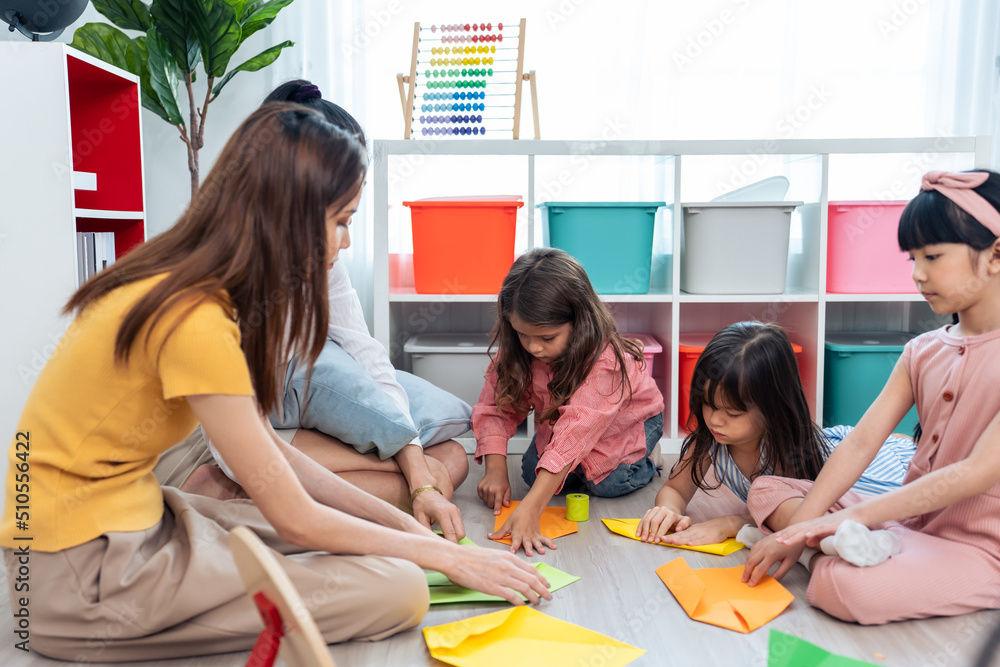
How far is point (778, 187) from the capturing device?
220cm

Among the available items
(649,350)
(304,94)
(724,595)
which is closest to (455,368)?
(649,350)

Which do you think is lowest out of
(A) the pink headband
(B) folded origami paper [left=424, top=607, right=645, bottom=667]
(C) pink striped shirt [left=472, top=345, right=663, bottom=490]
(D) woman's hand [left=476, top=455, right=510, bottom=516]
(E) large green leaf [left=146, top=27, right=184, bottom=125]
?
(B) folded origami paper [left=424, top=607, right=645, bottom=667]

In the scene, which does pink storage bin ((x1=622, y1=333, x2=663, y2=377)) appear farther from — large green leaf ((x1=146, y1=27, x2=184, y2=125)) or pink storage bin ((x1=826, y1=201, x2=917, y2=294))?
large green leaf ((x1=146, y1=27, x2=184, y2=125))

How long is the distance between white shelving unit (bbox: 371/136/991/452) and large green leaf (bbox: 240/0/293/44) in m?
0.48

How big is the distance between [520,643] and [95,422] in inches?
24.3

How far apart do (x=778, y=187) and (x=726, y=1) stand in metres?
0.72

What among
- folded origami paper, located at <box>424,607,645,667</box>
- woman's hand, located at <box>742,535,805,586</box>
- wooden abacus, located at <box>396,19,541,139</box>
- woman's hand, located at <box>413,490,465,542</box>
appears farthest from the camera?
wooden abacus, located at <box>396,19,541,139</box>

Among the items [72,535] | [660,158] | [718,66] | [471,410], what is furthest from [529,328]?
[718,66]

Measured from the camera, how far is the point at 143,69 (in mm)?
2129

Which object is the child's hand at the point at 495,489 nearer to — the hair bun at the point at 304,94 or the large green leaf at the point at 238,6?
the hair bun at the point at 304,94

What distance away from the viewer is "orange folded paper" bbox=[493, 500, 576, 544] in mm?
1525

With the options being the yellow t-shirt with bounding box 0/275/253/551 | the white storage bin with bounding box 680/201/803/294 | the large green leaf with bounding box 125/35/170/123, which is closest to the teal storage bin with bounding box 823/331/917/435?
the white storage bin with bounding box 680/201/803/294

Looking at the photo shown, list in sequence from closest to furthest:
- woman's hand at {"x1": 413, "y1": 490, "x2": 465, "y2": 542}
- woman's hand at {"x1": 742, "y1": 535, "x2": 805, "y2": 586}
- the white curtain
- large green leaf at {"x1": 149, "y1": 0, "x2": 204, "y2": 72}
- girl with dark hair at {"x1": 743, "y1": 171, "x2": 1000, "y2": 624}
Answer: girl with dark hair at {"x1": 743, "y1": 171, "x2": 1000, "y2": 624}
woman's hand at {"x1": 742, "y1": 535, "x2": 805, "y2": 586}
woman's hand at {"x1": 413, "y1": 490, "x2": 465, "y2": 542}
large green leaf at {"x1": 149, "y1": 0, "x2": 204, "y2": 72}
the white curtain

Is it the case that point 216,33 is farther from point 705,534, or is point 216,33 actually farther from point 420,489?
point 705,534
